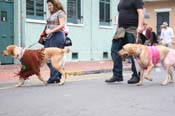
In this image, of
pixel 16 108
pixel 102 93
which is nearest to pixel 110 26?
pixel 102 93

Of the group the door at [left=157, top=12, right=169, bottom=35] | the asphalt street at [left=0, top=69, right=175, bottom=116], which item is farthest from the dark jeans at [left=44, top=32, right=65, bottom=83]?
the door at [left=157, top=12, right=169, bottom=35]

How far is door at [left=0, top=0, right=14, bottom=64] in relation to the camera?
1917 centimetres

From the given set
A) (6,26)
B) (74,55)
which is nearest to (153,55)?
(6,26)

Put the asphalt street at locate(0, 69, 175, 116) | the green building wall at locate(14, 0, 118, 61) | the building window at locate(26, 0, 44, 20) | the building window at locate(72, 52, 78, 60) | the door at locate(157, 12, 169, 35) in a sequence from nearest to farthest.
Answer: the asphalt street at locate(0, 69, 175, 116) < the building window at locate(26, 0, 44, 20) < the green building wall at locate(14, 0, 118, 61) < the building window at locate(72, 52, 78, 60) < the door at locate(157, 12, 169, 35)

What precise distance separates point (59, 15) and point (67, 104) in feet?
12.1

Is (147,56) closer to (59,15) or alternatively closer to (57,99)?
(59,15)

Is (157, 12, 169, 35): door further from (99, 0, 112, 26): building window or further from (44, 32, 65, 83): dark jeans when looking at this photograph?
(44, 32, 65, 83): dark jeans

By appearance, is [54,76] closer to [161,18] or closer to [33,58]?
[33,58]

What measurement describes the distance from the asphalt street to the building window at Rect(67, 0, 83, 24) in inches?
510

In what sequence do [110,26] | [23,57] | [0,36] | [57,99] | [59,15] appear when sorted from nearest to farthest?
[57,99] → [23,57] → [59,15] → [0,36] → [110,26]

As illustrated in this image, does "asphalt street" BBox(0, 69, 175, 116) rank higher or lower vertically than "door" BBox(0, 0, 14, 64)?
lower

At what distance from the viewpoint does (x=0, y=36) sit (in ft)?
62.6

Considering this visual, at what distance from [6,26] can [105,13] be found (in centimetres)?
783

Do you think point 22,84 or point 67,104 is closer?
point 67,104
